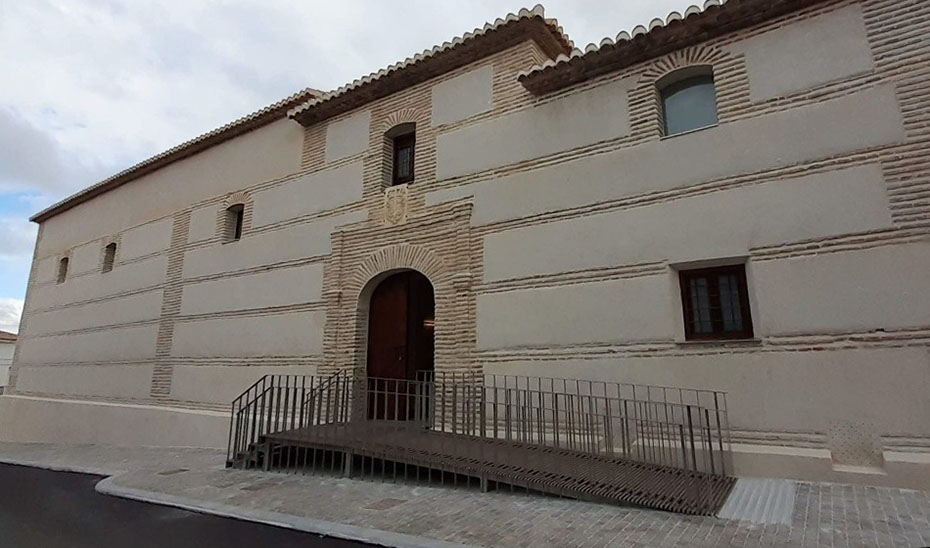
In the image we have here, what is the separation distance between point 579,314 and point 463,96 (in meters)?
3.79

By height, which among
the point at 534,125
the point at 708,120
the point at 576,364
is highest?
the point at 534,125

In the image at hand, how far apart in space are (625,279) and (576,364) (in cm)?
114

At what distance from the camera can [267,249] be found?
30.3 ft

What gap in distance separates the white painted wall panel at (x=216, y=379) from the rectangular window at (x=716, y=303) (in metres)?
5.64

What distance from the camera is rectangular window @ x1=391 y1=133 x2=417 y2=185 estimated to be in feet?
27.4

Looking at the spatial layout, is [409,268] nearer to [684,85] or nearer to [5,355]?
[684,85]

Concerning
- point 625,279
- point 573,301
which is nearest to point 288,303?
point 573,301

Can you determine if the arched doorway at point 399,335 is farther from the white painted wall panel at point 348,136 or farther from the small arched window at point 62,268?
the small arched window at point 62,268

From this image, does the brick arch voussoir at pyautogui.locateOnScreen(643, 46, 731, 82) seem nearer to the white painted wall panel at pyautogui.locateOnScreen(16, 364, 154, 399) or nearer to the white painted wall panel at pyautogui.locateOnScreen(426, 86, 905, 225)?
the white painted wall panel at pyautogui.locateOnScreen(426, 86, 905, 225)

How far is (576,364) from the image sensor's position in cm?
602

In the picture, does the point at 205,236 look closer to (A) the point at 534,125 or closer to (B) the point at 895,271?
(A) the point at 534,125

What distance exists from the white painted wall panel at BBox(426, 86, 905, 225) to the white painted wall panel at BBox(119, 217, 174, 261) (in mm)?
7626

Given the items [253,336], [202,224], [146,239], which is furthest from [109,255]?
[253,336]

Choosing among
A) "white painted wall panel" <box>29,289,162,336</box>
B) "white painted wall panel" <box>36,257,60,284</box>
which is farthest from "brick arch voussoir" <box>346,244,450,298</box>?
"white painted wall panel" <box>36,257,60,284</box>
